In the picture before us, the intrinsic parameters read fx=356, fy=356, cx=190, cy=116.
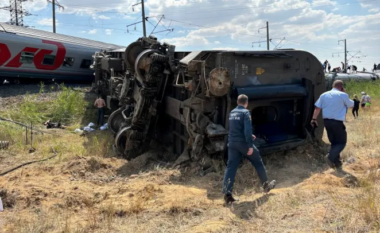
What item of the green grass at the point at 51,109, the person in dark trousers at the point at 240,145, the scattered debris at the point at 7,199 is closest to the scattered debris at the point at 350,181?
the person in dark trousers at the point at 240,145

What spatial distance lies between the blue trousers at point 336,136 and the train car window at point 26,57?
1391 centimetres

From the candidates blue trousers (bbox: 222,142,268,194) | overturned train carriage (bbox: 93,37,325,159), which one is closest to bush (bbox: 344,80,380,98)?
overturned train carriage (bbox: 93,37,325,159)

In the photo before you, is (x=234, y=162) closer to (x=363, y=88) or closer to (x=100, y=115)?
(x=100, y=115)

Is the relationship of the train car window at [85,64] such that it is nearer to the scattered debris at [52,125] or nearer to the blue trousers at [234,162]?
the scattered debris at [52,125]

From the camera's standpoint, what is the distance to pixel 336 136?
5570 mm

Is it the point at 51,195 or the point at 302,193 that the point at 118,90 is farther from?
the point at 302,193

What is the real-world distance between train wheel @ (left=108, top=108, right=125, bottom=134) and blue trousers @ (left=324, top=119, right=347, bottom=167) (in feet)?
17.3

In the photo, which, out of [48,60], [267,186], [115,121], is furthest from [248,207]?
[48,60]

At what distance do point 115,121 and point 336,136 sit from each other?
5473 millimetres

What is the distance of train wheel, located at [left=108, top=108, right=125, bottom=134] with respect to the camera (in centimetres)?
902

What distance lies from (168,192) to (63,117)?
29.6 ft

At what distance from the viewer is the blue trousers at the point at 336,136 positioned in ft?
18.2

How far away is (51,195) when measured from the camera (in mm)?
5109

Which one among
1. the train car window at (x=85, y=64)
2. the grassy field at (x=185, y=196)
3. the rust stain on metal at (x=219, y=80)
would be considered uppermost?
the train car window at (x=85, y=64)
